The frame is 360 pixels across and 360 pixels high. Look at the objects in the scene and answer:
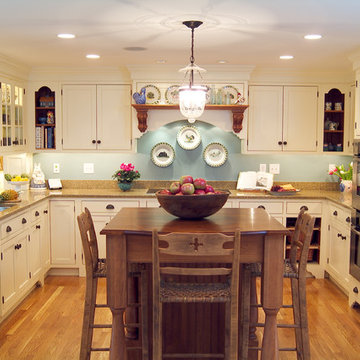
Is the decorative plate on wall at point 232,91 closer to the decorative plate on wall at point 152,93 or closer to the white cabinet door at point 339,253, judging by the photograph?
the decorative plate on wall at point 152,93

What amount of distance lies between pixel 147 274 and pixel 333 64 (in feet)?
10.8

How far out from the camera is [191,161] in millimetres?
6105

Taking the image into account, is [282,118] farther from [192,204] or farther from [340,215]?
[192,204]

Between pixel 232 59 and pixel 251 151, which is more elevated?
pixel 232 59

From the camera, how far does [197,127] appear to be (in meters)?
6.05

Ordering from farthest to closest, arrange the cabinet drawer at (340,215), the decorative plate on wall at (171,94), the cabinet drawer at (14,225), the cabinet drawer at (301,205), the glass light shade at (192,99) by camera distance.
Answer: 1. the decorative plate on wall at (171,94)
2. the cabinet drawer at (301,205)
3. the cabinet drawer at (340,215)
4. the cabinet drawer at (14,225)
5. the glass light shade at (192,99)

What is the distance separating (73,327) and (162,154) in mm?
2512

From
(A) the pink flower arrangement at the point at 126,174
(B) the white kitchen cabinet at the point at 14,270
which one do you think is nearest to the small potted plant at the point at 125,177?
(A) the pink flower arrangement at the point at 126,174

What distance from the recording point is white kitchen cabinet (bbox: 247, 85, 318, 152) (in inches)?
230

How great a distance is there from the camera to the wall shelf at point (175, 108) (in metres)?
5.62

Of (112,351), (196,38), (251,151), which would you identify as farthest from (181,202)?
(251,151)

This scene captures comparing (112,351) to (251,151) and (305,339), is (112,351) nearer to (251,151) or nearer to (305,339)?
(305,339)

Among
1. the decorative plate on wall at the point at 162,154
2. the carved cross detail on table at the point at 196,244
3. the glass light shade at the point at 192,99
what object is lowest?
the carved cross detail on table at the point at 196,244

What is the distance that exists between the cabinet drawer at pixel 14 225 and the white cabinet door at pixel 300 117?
2.96 metres
